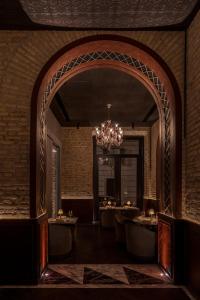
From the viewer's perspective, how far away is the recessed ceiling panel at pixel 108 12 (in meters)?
4.38

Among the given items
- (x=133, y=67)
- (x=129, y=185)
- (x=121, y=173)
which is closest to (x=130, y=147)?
(x=121, y=173)

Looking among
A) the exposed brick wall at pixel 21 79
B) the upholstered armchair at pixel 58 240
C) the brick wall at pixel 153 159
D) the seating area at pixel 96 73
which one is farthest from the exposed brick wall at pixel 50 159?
the exposed brick wall at pixel 21 79

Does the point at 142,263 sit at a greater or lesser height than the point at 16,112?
lesser

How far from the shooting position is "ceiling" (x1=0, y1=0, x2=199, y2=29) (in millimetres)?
4398

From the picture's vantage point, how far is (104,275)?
5730 millimetres

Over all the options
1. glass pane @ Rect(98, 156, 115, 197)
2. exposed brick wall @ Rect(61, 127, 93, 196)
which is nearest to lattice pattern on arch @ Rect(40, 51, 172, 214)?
exposed brick wall @ Rect(61, 127, 93, 196)

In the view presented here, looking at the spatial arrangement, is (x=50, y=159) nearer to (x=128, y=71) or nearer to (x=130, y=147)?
(x=128, y=71)

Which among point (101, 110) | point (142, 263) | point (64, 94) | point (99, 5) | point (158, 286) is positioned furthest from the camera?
point (101, 110)

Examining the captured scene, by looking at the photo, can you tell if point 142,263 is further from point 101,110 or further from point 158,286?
point 101,110

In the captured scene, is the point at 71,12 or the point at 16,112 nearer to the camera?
the point at 71,12

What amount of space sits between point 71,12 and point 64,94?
13.4ft

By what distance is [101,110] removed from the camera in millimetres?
10703

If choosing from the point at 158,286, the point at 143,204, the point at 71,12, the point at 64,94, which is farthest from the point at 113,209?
the point at 71,12

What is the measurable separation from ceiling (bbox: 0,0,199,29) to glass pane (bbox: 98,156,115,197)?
878cm
